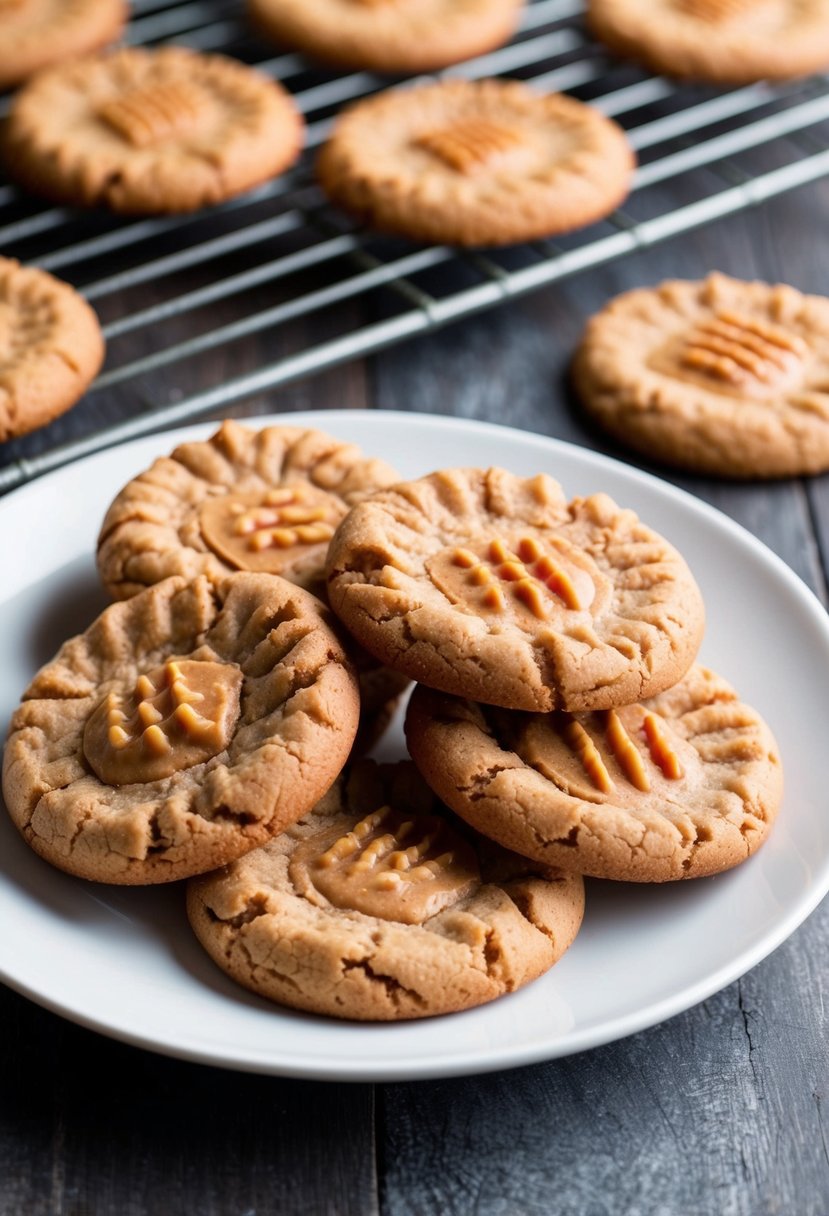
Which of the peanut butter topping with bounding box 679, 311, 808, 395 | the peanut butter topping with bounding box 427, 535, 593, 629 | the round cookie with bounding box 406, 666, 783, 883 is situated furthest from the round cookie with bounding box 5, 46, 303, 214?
the round cookie with bounding box 406, 666, 783, 883

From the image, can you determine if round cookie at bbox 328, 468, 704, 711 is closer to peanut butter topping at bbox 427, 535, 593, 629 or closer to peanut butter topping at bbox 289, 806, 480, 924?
peanut butter topping at bbox 427, 535, 593, 629

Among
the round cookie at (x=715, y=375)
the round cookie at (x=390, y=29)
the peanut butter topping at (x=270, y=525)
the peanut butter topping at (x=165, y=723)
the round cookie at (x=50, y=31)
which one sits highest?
the round cookie at (x=50, y=31)

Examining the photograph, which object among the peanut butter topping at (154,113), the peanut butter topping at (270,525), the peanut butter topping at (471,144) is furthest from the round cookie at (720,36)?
the peanut butter topping at (270,525)

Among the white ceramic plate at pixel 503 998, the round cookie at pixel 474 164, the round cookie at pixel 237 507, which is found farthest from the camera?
the round cookie at pixel 474 164

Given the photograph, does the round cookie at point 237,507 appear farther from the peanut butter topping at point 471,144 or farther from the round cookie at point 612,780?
the peanut butter topping at point 471,144

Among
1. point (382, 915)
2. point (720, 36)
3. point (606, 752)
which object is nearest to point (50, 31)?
point (720, 36)

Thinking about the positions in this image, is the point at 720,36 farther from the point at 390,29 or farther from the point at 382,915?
the point at 382,915
